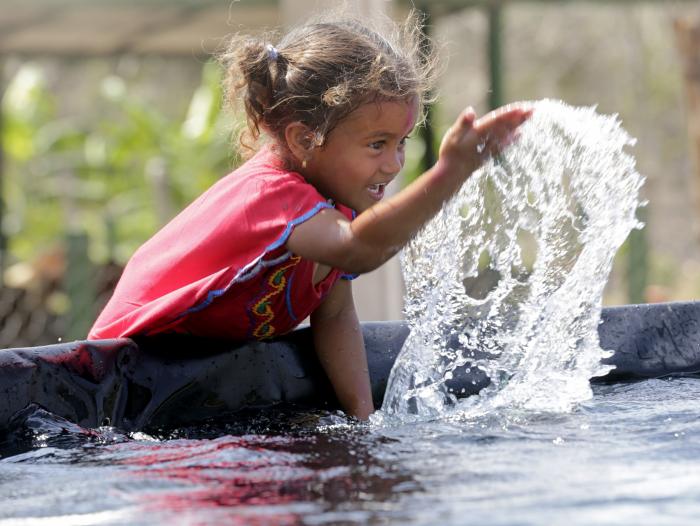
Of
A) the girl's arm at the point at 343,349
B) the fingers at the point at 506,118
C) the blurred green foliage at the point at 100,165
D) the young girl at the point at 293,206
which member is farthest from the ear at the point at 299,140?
the blurred green foliage at the point at 100,165

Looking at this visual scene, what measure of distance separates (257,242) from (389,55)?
0.56 m

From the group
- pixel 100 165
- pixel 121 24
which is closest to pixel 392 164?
pixel 121 24

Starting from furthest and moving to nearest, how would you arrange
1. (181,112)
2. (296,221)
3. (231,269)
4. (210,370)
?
(181,112), (210,370), (231,269), (296,221)

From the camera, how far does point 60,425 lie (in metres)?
2.29

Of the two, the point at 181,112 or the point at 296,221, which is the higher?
the point at 181,112

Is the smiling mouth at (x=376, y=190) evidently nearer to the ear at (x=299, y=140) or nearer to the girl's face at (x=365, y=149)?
the girl's face at (x=365, y=149)

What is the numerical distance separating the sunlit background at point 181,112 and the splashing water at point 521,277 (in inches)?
23.3

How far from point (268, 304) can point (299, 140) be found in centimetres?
40

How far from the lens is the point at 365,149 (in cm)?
259

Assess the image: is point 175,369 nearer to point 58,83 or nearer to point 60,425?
point 60,425

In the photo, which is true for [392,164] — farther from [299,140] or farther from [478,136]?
[478,136]

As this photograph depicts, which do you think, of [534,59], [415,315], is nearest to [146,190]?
[534,59]

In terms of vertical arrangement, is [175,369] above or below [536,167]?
below

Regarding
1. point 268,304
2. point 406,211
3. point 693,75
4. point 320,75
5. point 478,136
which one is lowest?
point 268,304
